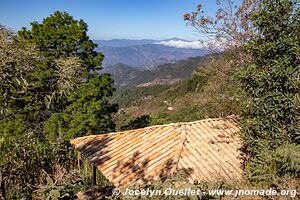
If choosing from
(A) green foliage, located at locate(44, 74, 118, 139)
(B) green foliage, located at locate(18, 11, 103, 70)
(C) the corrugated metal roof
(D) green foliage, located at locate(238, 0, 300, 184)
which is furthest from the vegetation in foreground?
(B) green foliage, located at locate(18, 11, 103, 70)

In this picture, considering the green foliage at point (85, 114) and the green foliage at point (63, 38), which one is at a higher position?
the green foliage at point (63, 38)

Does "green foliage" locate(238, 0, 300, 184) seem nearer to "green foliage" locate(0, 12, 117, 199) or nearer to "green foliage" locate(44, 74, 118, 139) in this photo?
"green foliage" locate(0, 12, 117, 199)

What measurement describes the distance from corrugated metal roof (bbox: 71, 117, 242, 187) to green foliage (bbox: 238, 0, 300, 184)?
1731 mm

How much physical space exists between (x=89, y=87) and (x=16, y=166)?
1264 cm

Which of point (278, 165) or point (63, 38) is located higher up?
point (63, 38)

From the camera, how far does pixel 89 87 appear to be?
1775cm

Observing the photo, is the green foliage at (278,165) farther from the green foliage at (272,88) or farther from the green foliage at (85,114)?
the green foliage at (85,114)

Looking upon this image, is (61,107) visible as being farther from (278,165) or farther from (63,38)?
(278,165)

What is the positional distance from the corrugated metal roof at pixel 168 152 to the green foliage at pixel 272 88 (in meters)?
1.73

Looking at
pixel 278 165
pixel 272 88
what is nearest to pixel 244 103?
pixel 272 88

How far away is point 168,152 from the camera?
936 cm

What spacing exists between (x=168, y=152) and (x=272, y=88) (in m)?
4.18

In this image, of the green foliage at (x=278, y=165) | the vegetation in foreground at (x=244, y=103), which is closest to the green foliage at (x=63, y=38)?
the vegetation in foreground at (x=244, y=103)

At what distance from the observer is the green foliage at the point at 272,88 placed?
594 cm
